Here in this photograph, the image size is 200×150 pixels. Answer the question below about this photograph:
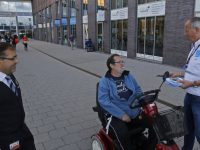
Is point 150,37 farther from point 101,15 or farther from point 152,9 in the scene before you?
point 101,15

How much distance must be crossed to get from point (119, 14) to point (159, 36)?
425 cm

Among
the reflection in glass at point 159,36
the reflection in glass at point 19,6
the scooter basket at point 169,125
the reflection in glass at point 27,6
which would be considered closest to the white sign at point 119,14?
the reflection in glass at point 159,36

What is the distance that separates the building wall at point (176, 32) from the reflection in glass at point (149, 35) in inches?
51.1

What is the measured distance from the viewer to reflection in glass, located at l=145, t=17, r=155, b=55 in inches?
445

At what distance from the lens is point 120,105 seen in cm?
264

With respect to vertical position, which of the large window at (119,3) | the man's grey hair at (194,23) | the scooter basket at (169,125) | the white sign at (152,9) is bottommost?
the scooter basket at (169,125)

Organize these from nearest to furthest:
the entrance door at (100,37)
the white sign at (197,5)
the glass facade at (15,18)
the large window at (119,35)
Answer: the white sign at (197,5), the large window at (119,35), the entrance door at (100,37), the glass facade at (15,18)

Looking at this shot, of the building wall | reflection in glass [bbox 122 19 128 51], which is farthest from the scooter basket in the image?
reflection in glass [bbox 122 19 128 51]

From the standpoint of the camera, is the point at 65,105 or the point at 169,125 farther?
the point at 65,105

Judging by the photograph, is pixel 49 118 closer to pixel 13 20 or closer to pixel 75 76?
pixel 75 76

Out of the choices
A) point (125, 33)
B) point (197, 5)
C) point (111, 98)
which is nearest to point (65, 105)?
point (111, 98)

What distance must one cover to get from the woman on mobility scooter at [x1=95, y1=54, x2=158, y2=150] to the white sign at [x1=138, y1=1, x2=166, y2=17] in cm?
871

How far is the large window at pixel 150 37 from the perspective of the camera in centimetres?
1077

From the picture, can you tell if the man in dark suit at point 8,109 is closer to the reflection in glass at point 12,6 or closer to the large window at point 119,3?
the large window at point 119,3
